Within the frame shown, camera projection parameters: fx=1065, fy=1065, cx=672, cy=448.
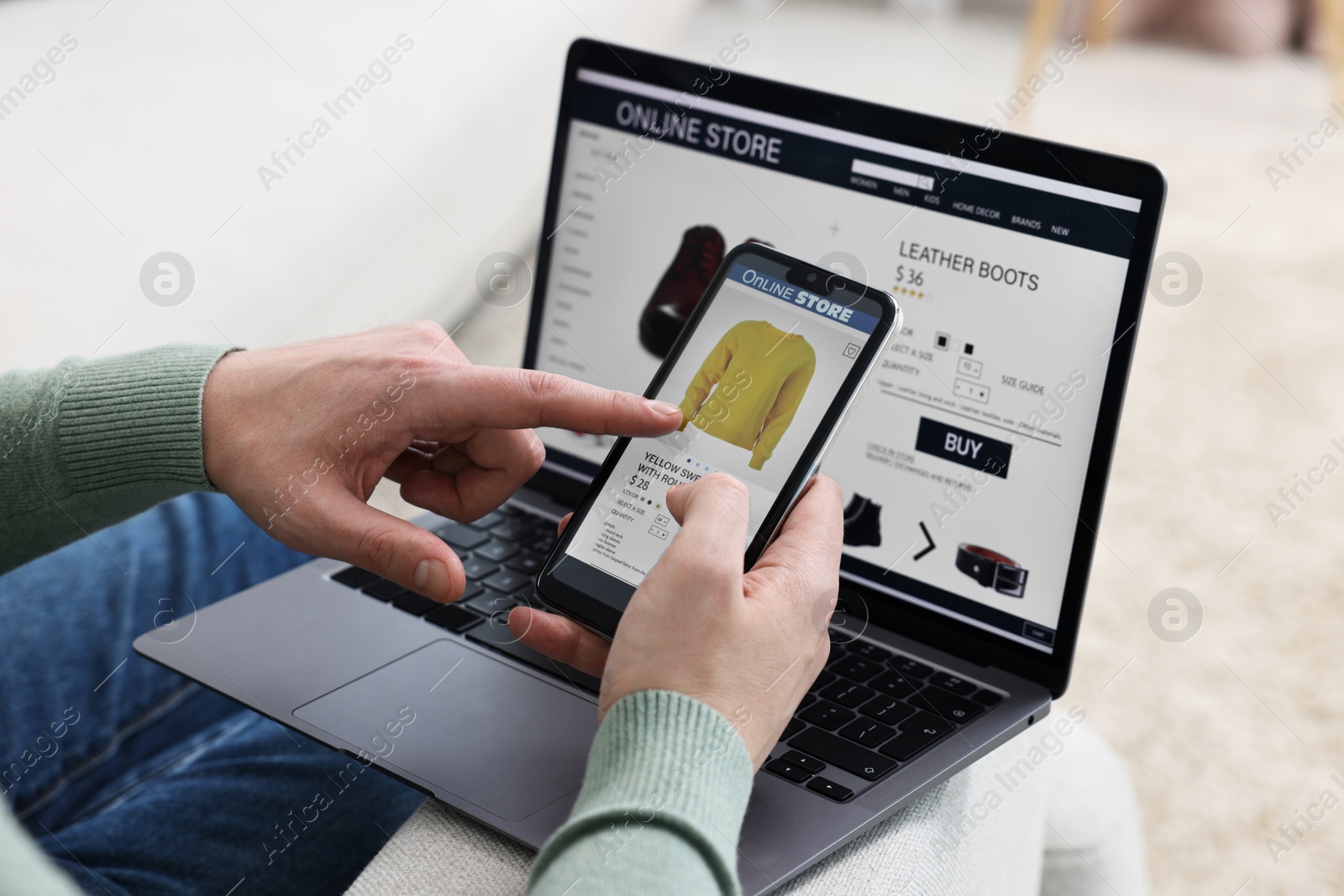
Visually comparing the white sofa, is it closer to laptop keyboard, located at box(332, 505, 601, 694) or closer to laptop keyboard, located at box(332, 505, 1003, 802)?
laptop keyboard, located at box(332, 505, 1003, 802)

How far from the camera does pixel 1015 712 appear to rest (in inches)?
24.3

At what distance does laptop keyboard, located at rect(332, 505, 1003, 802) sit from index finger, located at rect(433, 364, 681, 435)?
0.15 meters

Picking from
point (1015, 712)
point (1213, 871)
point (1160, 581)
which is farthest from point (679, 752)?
→ point (1160, 581)

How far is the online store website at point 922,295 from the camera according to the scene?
625 millimetres

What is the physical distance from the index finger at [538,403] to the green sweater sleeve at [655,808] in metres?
0.17

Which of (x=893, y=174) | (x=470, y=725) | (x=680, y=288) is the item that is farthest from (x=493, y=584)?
(x=893, y=174)

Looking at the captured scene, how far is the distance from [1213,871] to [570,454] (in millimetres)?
792

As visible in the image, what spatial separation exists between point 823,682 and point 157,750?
18.3 inches

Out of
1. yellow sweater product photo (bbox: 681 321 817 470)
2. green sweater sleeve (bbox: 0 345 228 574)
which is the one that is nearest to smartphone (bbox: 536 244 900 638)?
yellow sweater product photo (bbox: 681 321 817 470)

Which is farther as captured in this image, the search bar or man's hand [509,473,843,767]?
the search bar

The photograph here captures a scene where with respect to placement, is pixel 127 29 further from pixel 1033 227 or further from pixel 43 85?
pixel 1033 227

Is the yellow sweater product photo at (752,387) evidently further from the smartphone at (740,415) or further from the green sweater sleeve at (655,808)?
the green sweater sleeve at (655,808)

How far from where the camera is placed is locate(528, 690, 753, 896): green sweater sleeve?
0.40 m

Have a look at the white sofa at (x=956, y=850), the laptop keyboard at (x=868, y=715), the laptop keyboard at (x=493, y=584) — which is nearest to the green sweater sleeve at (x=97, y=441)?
the laptop keyboard at (x=493, y=584)
